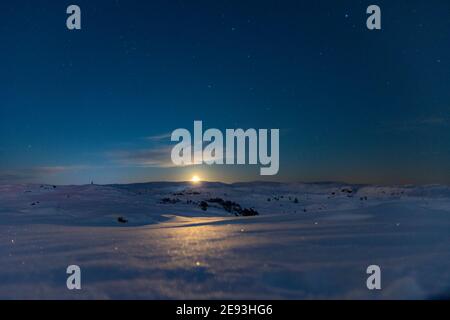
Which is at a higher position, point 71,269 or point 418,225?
point 418,225

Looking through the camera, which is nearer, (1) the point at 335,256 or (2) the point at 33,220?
(1) the point at 335,256

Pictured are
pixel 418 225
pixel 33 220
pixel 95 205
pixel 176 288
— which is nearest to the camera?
pixel 176 288

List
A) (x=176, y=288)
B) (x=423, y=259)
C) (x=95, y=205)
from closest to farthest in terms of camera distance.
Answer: (x=176, y=288)
(x=423, y=259)
(x=95, y=205)
